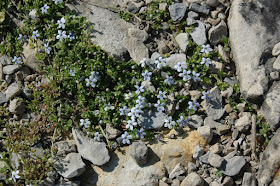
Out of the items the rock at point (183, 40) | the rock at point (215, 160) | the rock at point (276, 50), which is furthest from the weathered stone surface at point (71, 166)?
the rock at point (276, 50)

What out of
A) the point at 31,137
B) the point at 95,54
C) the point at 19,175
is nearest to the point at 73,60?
the point at 95,54

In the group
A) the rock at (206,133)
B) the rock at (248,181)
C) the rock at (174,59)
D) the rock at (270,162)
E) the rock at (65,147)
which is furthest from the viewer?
the rock at (174,59)

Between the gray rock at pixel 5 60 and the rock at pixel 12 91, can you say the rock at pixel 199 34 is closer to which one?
the rock at pixel 12 91

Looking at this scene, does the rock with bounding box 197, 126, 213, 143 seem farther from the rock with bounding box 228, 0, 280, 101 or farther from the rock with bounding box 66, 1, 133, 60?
the rock with bounding box 66, 1, 133, 60

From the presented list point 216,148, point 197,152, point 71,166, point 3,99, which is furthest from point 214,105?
point 3,99

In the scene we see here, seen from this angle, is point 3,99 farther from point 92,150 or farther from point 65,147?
point 92,150

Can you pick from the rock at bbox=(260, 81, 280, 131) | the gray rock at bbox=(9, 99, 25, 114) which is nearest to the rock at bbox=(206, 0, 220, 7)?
the rock at bbox=(260, 81, 280, 131)
